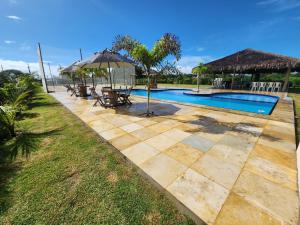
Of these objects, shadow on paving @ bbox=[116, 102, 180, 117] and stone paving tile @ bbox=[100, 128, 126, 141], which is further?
shadow on paving @ bbox=[116, 102, 180, 117]

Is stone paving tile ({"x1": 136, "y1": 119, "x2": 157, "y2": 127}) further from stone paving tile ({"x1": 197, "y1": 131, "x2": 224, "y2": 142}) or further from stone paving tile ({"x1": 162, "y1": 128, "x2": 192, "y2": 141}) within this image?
stone paving tile ({"x1": 197, "y1": 131, "x2": 224, "y2": 142})

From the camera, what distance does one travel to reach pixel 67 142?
3.33 meters

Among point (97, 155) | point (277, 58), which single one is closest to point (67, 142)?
point (97, 155)

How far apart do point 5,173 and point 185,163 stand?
10.2ft

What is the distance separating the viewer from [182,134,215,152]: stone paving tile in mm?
3000

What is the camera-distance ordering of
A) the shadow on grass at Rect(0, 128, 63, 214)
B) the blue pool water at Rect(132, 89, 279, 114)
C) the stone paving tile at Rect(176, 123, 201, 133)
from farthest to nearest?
1. the blue pool water at Rect(132, 89, 279, 114)
2. the stone paving tile at Rect(176, 123, 201, 133)
3. the shadow on grass at Rect(0, 128, 63, 214)

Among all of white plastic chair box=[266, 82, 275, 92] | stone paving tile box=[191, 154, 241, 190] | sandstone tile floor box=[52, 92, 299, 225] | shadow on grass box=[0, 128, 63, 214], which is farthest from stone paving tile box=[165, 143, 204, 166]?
white plastic chair box=[266, 82, 275, 92]

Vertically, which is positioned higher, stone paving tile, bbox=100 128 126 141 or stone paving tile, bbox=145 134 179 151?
stone paving tile, bbox=100 128 126 141

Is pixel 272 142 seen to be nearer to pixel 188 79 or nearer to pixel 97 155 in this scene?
pixel 97 155

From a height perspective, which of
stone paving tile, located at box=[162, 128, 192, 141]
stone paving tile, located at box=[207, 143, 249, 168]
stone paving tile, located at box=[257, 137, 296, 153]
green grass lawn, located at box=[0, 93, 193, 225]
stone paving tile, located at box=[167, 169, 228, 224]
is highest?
stone paving tile, located at box=[162, 128, 192, 141]

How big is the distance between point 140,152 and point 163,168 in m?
0.67

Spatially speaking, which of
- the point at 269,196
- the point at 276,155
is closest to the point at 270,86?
the point at 276,155

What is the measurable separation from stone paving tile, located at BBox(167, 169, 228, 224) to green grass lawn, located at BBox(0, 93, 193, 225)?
17 cm

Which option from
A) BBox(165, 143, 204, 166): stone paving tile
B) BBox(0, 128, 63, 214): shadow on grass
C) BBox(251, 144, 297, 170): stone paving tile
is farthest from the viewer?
BBox(165, 143, 204, 166): stone paving tile
